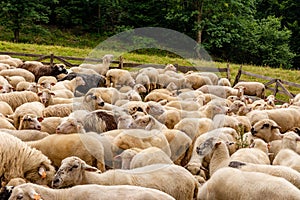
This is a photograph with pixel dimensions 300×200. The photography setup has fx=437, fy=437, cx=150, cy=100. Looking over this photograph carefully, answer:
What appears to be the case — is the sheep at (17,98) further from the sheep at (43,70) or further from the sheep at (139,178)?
the sheep at (43,70)

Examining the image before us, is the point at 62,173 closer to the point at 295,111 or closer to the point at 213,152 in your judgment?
the point at 213,152

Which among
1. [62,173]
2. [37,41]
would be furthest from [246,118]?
[37,41]

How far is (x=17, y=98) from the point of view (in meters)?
10.6

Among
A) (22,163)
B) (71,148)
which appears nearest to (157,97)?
(71,148)

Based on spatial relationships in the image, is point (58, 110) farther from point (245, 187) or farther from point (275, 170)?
point (245, 187)

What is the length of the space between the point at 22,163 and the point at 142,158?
1.76 meters

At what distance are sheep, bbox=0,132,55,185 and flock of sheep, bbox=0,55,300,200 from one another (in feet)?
0.05

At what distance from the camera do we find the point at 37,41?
32.7 metres

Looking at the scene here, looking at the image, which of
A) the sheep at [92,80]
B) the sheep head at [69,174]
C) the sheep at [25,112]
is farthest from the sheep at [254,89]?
the sheep head at [69,174]

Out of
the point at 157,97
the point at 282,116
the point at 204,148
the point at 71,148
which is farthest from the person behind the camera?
the point at 157,97

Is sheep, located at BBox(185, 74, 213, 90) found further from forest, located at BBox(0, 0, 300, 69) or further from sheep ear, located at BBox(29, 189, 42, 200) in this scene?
forest, located at BBox(0, 0, 300, 69)

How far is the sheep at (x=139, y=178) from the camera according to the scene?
5.74 m

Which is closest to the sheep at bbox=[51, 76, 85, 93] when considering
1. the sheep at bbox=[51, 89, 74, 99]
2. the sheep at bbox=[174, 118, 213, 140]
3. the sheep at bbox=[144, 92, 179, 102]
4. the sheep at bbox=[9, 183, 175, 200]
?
the sheep at bbox=[51, 89, 74, 99]

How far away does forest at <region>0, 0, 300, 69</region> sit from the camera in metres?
33.1
